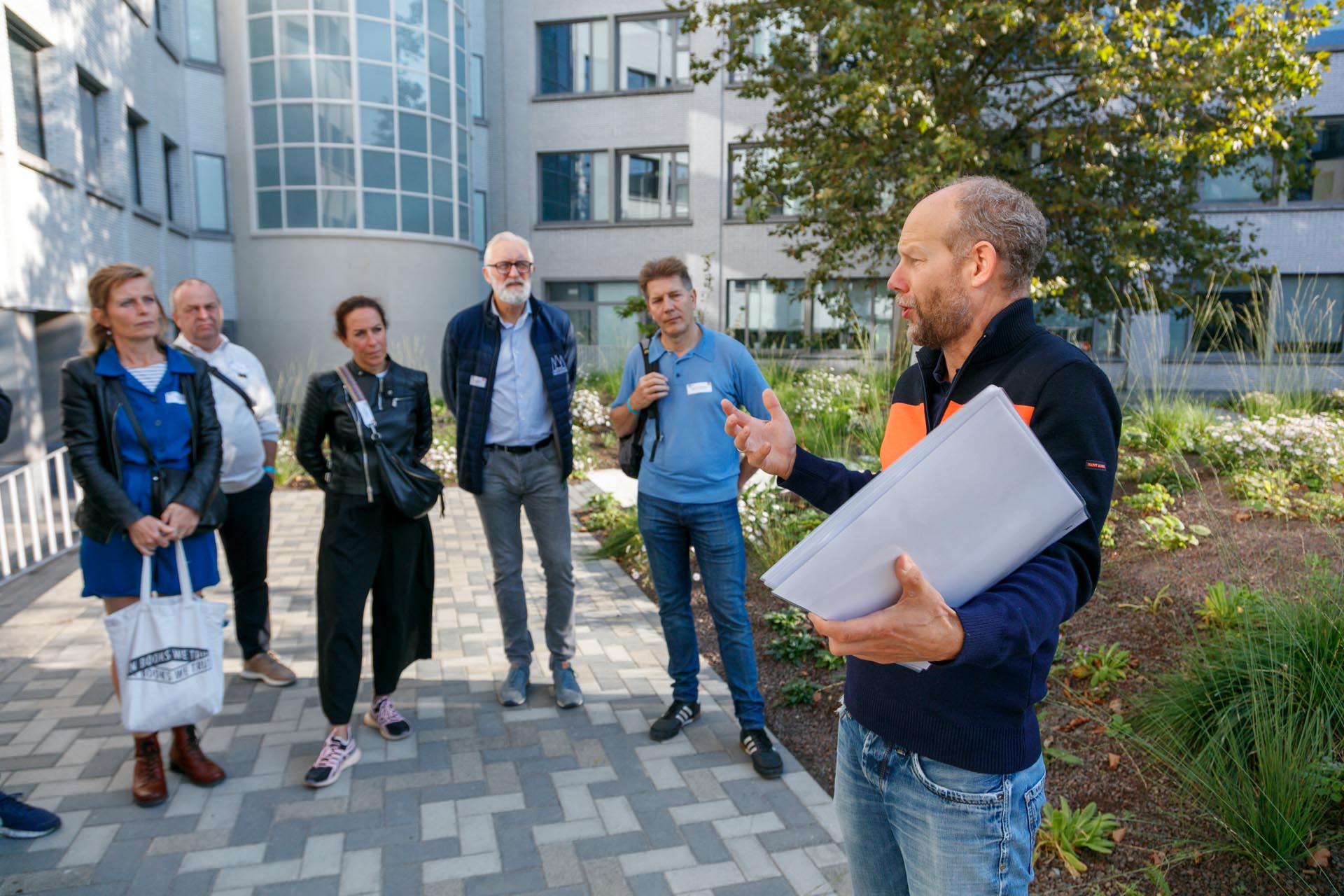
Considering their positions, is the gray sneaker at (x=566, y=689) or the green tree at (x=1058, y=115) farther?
the green tree at (x=1058, y=115)

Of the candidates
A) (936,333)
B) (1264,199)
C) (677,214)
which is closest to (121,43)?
(677,214)

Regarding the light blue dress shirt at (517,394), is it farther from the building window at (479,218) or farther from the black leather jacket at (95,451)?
the building window at (479,218)

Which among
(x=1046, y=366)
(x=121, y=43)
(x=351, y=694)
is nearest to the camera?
(x=1046, y=366)

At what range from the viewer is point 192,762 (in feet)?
11.9

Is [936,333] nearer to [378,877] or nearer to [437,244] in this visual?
[378,877]

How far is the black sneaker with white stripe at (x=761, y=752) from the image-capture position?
3.72m

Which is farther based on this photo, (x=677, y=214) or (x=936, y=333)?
(x=677, y=214)

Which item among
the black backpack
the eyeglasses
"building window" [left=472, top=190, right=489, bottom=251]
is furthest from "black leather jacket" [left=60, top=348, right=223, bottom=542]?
"building window" [left=472, top=190, right=489, bottom=251]

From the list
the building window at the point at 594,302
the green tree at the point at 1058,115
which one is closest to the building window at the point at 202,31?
the building window at the point at 594,302

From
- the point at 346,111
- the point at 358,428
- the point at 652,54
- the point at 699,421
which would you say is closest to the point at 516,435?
the point at 358,428

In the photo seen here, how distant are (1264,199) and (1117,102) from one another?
531cm

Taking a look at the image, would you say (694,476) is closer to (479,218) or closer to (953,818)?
(953,818)

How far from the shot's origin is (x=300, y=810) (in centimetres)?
345

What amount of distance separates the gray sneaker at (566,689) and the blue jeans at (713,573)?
2.33 feet
